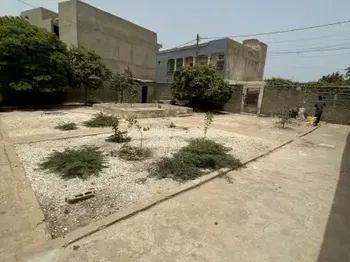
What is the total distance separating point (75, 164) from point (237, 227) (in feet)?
9.32

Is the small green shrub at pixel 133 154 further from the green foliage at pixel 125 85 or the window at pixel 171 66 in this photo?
the window at pixel 171 66

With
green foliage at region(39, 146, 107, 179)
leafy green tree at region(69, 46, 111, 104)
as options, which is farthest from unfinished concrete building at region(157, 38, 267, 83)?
green foliage at region(39, 146, 107, 179)

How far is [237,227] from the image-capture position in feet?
8.45

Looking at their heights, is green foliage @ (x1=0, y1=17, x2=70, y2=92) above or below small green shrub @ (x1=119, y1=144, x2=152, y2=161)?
above

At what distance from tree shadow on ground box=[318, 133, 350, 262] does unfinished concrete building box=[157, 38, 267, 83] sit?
17.2 metres

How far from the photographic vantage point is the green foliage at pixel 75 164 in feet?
12.5

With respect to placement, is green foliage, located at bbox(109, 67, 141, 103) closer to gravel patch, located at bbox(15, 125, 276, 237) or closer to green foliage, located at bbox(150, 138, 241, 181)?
gravel patch, located at bbox(15, 125, 276, 237)

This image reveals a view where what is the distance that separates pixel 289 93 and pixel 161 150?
11279 millimetres

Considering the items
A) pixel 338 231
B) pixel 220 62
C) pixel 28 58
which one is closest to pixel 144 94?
pixel 220 62

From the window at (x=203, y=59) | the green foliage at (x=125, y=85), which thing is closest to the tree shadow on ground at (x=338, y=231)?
the green foliage at (x=125, y=85)

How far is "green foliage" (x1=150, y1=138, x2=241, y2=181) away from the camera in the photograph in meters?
3.99

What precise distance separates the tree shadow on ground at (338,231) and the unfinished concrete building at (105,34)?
1747 centimetres

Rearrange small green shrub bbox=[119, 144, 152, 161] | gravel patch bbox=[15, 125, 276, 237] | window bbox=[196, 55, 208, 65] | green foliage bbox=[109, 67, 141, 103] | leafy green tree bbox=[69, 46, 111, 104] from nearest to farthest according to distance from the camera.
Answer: gravel patch bbox=[15, 125, 276, 237]
small green shrub bbox=[119, 144, 152, 161]
leafy green tree bbox=[69, 46, 111, 104]
green foliage bbox=[109, 67, 141, 103]
window bbox=[196, 55, 208, 65]

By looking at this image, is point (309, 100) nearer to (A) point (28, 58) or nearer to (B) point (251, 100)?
(B) point (251, 100)
